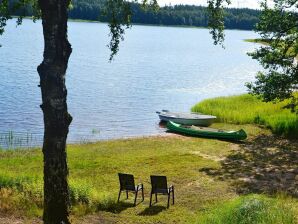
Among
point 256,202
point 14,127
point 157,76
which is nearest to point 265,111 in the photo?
point 14,127

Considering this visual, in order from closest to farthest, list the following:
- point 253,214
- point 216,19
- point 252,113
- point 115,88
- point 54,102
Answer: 1. point 253,214
2. point 54,102
3. point 216,19
4. point 252,113
5. point 115,88

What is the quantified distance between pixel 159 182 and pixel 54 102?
5916 millimetres

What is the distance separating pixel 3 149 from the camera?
3066 centimetres

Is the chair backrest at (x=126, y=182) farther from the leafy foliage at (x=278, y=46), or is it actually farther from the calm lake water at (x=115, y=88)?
the calm lake water at (x=115, y=88)

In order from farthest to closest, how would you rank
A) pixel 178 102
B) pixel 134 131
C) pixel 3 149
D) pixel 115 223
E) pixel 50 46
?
1. pixel 178 102
2. pixel 134 131
3. pixel 3 149
4. pixel 115 223
5. pixel 50 46

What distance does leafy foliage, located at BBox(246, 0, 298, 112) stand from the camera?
101ft

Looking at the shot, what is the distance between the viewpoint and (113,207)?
52.9 feet

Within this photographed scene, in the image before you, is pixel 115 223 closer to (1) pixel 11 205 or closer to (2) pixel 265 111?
(1) pixel 11 205

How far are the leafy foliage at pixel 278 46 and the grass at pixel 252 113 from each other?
3289 mm

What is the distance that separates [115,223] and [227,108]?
35.2 metres

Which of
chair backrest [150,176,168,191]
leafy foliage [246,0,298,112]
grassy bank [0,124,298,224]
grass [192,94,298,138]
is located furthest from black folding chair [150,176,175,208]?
grass [192,94,298,138]

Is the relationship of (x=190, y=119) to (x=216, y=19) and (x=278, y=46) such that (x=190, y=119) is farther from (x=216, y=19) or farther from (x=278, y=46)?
(x=216, y=19)

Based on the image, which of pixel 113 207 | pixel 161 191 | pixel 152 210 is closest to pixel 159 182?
pixel 161 191

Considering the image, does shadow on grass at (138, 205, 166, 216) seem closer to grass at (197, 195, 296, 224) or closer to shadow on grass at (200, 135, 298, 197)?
grass at (197, 195, 296, 224)
